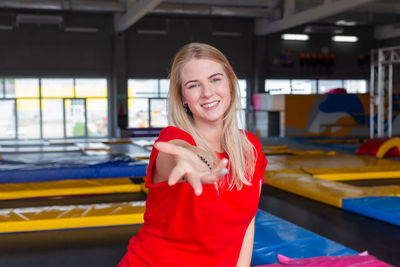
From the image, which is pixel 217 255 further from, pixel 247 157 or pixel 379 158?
pixel 379 158

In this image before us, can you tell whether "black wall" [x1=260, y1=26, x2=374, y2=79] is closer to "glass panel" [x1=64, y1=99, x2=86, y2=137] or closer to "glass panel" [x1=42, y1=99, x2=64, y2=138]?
"glass panel" [x1=64, y1=99, x2=86, y2=137]

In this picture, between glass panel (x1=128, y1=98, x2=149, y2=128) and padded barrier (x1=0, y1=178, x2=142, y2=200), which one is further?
glass panel (x1=128, y1=98, x2=149, y2=128)

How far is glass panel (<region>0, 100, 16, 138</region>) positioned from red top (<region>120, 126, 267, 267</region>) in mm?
16151

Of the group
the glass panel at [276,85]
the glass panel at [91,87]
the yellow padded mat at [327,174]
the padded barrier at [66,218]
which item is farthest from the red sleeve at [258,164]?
the glass panel at [276,85]

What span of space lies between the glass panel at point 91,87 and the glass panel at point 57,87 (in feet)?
0.83

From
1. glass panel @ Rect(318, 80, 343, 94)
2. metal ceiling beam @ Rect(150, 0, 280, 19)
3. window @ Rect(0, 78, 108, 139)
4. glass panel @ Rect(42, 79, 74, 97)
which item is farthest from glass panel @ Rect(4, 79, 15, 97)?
glass panel @ Rect(318, 80, 343, 94)

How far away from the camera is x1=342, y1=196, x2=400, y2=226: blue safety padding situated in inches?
161

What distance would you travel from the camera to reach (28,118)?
1633cm

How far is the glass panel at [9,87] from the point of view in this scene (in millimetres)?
15781

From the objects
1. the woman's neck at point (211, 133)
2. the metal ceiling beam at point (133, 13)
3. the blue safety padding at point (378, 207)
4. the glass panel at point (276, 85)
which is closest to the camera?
the woman's neck at point (211, 133)

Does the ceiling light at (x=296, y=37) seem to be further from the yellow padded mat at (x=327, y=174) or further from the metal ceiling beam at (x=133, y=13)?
the yellow padded mat at (x=327, y=174)

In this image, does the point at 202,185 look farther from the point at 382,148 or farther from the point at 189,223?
the point at 382,148

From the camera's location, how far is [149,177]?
4.50ft

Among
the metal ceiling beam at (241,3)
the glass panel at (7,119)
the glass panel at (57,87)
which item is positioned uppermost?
the metal ceiling beam at (241,3)
